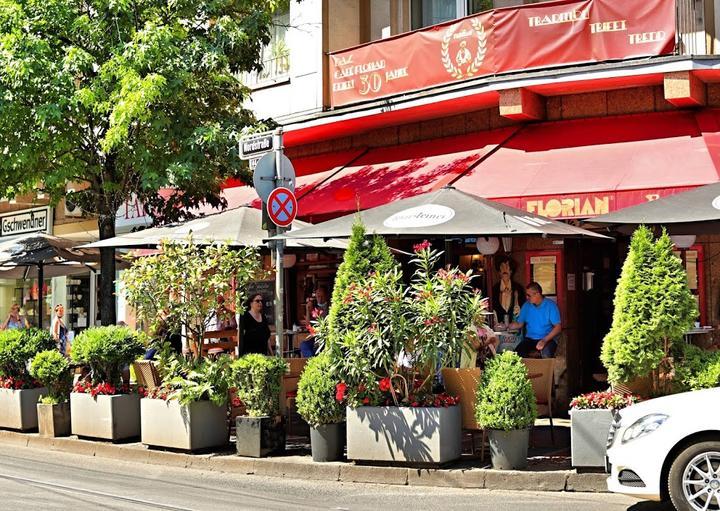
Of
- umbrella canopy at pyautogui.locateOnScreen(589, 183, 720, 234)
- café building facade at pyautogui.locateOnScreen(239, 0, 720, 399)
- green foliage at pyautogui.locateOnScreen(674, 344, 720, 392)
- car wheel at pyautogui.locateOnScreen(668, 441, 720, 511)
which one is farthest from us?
café building facade at pyautogui.locateOnScreen(239, 0, 720, 399)

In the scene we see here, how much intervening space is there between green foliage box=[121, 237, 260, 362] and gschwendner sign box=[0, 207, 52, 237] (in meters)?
14.8

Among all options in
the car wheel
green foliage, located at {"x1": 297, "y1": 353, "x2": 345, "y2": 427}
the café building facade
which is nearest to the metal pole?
green foliage, located at {"x1": 297, "y1": 353, "x2": 345, "y2": 427}

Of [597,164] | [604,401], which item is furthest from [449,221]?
[597,164]

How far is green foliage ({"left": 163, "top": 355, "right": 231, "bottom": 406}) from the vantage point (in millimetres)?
10984

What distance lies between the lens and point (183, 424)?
1102cm

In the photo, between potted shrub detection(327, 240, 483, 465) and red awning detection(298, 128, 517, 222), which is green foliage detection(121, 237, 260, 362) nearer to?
potted shrub detection(327, 240, 483, 465)

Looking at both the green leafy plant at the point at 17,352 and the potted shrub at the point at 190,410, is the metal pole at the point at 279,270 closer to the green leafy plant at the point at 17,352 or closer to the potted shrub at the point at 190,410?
the potted shrub at the point at 190,410

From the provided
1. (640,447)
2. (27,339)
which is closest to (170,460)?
(27,339)

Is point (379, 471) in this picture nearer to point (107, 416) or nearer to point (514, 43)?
point (107, 416)

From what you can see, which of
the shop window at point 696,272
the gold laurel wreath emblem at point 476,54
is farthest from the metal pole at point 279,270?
the shop window at point 696,272

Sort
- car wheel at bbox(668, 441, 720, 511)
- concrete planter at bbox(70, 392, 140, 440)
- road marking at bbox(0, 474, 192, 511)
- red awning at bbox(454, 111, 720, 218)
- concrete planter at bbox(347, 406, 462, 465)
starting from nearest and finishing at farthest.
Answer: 1. car wheel at bbox(668, 441, 720, 511)
2. road marking at bbox(0, 474, 192, 511)
3. concrete planter at bbox(347, 406, 462, 465)
4. concrete planter at bbox(70, 392, 140, 440)
5. red awning at bbox(454, 111, 720, 218)

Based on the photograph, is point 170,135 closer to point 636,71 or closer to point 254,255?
point 254,255

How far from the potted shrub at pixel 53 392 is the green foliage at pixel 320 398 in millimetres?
4061

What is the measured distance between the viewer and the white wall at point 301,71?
58.1ft
